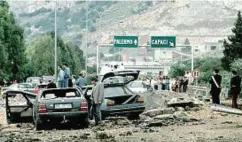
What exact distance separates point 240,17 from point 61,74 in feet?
135

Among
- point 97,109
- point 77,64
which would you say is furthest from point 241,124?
point 77,64

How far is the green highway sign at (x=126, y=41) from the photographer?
282ft

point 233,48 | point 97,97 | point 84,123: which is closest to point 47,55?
point 233,48

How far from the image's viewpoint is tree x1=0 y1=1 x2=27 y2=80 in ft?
279

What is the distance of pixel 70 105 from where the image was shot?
73.8 feet

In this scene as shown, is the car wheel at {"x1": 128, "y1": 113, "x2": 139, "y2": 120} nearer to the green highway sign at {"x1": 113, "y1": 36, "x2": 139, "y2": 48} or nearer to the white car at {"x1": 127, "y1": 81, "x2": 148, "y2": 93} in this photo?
the white car at {"x1": 127, "y1": 81, "x2": 148, "y2": 93}

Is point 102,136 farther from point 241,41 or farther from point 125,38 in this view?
point 125,38

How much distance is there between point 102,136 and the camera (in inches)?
733

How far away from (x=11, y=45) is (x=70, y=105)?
67.4 metres

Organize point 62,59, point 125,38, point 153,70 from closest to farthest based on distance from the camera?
point 125,38
point 62,59
point 153,70

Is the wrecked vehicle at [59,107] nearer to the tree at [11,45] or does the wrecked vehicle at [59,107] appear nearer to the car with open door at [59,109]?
the car with open door at [59,109]

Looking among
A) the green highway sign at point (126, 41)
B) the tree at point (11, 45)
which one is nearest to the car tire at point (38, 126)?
the tree at point (11, 45)

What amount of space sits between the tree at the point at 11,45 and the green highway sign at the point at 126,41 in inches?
488

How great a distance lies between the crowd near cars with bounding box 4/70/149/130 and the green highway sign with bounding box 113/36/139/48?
5708 cm
